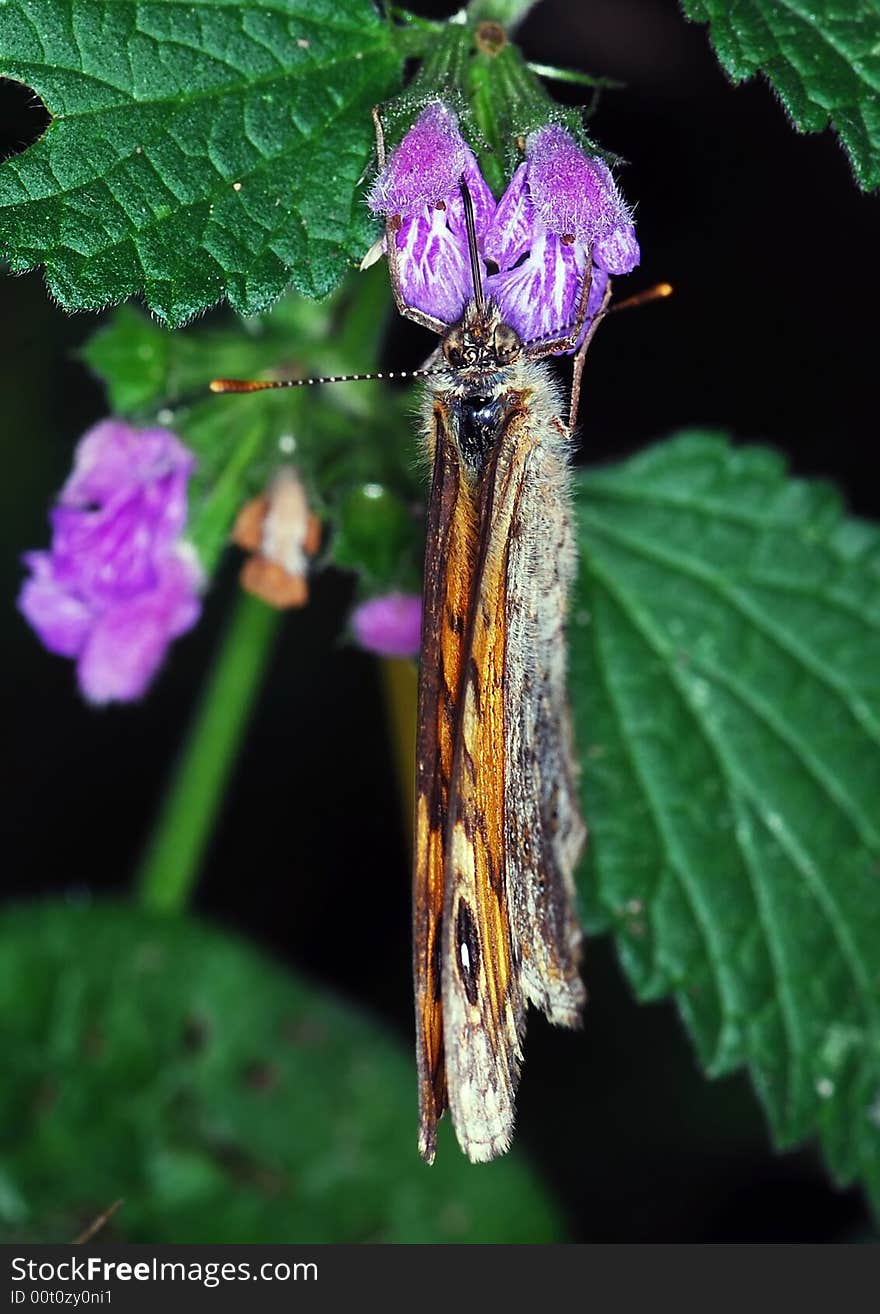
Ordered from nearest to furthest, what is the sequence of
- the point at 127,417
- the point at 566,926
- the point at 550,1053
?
the point at 566,926 < the point at 127,417 < the point at 550,1053

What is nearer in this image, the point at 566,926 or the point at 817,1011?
the point at 566,926

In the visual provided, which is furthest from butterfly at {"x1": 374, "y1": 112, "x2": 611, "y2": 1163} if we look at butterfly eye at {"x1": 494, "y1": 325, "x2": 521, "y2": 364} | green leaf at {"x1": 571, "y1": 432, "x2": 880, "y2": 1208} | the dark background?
the dark background

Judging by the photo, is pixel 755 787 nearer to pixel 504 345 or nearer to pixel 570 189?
pixel 504 345

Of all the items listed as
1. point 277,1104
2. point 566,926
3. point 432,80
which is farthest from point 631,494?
point 277,1104

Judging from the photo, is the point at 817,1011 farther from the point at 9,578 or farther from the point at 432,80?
the point at 9,578

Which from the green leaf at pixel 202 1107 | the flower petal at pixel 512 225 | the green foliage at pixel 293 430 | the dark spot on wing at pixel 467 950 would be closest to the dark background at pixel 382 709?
the green leaf at pixel 202 1107

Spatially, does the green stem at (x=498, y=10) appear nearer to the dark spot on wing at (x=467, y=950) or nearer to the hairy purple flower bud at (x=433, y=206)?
the hairy purple flower bud at (x=433, y=206)

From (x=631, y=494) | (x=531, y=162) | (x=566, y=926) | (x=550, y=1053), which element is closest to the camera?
(x=531, y=162)
